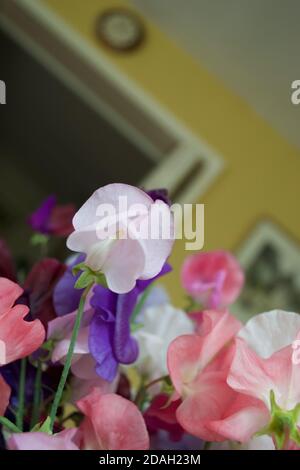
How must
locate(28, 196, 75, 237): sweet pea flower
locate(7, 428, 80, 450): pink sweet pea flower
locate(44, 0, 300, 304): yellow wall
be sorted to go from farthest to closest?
locate(44, 0, 300, 304): yellow wall, locate(28, 196, 75, 237): sweet pea flower, locate(7, 428, 80, 450): pink sweet pea flower

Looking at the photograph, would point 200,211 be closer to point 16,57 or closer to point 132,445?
point 132,445

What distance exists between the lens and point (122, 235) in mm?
253

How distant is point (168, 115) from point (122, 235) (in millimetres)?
1543

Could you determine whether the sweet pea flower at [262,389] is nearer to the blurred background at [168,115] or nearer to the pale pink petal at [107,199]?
the pale pink petal at [107,199]

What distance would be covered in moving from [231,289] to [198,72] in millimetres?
1561

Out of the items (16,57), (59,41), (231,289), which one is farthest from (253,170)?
(231,289)

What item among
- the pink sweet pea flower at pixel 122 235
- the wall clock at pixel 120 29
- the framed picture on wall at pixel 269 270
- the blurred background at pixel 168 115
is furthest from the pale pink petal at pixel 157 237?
the wall clock at pixel 120 29

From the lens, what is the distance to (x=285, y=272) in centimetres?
163

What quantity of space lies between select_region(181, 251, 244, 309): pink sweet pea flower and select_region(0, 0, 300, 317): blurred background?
97cm

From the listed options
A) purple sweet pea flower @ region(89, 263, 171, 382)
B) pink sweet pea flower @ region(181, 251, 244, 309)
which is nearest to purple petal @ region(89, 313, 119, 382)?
purple sweet pea flower @ region(89, 263, 171, 382)

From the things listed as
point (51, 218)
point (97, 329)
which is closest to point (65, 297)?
point (97, 329)

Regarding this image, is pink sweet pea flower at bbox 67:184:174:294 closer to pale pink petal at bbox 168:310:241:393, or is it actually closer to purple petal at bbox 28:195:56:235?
pale pink petal at bbox 168:310:241:393

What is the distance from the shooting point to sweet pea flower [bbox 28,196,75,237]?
44cm

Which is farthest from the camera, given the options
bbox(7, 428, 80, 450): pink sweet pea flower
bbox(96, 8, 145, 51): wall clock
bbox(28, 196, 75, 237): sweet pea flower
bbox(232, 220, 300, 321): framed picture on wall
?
bbox(96, 8, 145, 51): wall clock
